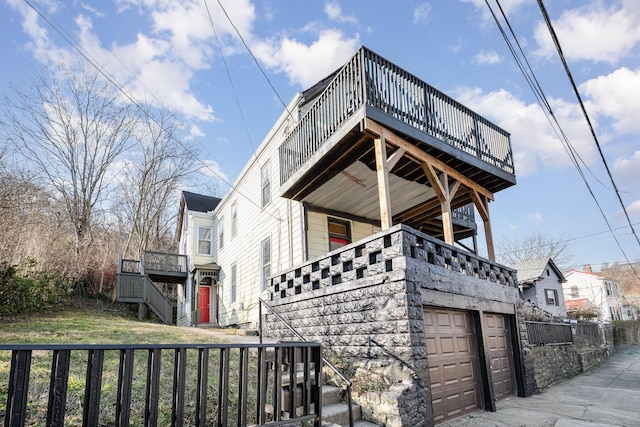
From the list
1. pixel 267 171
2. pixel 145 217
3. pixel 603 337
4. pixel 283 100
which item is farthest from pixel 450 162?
Result: pixel 145 217

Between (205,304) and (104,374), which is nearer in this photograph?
(104,374)

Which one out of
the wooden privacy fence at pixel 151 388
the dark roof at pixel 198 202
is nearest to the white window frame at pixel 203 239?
the dark roof at pixel 198 202

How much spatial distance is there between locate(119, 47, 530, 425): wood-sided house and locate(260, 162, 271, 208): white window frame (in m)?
0.06

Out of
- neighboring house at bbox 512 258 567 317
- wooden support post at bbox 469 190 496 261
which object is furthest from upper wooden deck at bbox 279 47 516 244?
neighboring house at bbox 512 258 567 317


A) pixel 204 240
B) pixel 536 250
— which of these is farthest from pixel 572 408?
pixel 536 250

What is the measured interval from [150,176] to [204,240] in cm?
1007

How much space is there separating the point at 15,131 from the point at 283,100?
17751mm

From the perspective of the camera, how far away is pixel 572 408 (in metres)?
6.63

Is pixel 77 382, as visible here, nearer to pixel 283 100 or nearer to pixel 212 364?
pixel 212 364

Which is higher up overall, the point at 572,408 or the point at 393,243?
the point at 393,243

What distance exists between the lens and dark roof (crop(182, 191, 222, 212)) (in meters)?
19.9

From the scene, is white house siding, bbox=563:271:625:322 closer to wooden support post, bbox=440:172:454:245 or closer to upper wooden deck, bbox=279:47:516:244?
upper wooden deck, bbox=279:47:516:244

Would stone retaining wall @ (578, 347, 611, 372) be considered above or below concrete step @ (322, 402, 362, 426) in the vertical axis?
below

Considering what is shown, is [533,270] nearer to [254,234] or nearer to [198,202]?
[254,234]
